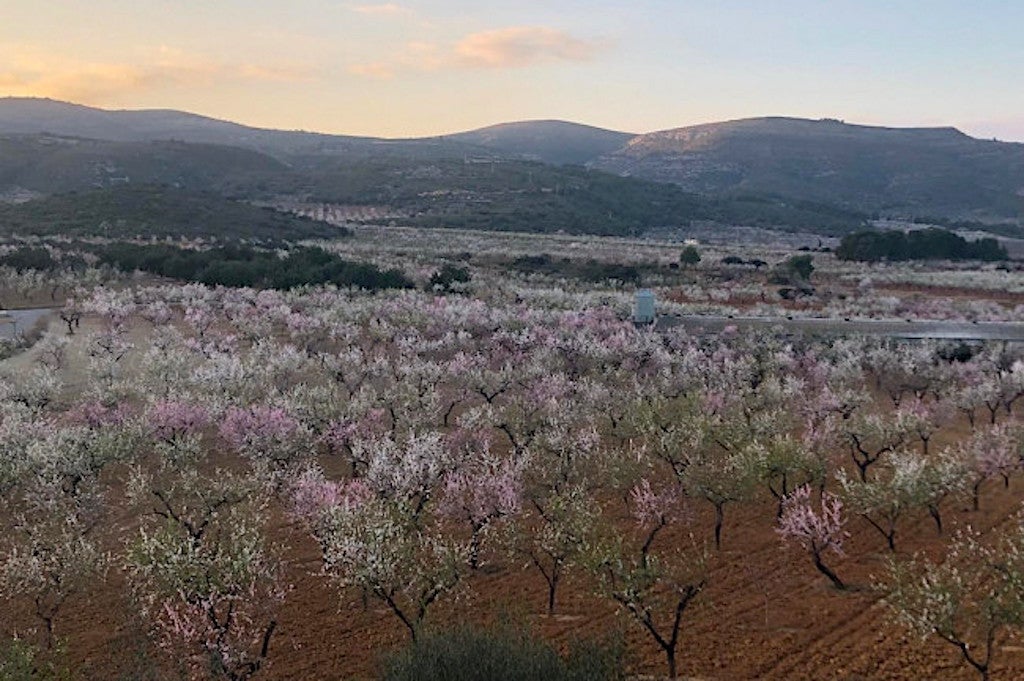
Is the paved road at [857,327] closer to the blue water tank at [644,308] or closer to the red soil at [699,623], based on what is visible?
the blue water tank at [644,308]

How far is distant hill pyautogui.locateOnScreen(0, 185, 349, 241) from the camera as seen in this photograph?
515 ft

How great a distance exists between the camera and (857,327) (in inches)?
3027

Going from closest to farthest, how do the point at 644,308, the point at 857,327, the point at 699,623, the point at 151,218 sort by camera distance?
the point at 699,623
the point at 857,327
the point at 644,308
the point at 151,218

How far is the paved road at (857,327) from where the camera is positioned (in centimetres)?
7375

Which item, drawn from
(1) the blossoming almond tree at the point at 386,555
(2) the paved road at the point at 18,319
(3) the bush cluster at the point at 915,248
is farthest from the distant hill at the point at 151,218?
(1) the blossoming almond tree at the point at 386,555

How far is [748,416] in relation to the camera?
44.2 meters

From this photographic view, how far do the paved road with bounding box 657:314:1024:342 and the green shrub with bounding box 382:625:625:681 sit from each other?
56163mm

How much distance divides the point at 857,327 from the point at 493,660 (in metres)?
65.8

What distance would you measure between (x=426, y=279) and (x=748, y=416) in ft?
224

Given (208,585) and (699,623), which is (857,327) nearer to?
(699,623)

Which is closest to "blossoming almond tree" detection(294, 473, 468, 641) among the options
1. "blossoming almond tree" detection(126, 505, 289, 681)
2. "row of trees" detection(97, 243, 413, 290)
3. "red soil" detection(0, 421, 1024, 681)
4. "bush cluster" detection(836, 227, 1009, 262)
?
"red soil" detection(0, 421, 1024, 681)

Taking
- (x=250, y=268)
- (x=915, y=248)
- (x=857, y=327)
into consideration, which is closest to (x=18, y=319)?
(x=250, y=268)

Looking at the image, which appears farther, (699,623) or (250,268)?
(250,268)

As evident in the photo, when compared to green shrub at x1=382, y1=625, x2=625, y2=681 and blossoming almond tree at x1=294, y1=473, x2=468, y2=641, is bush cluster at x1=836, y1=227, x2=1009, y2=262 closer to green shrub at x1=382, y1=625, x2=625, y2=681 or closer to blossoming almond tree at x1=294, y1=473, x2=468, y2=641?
blossoming almond tree at x1=294, y1=473, x2=468, y2=641
